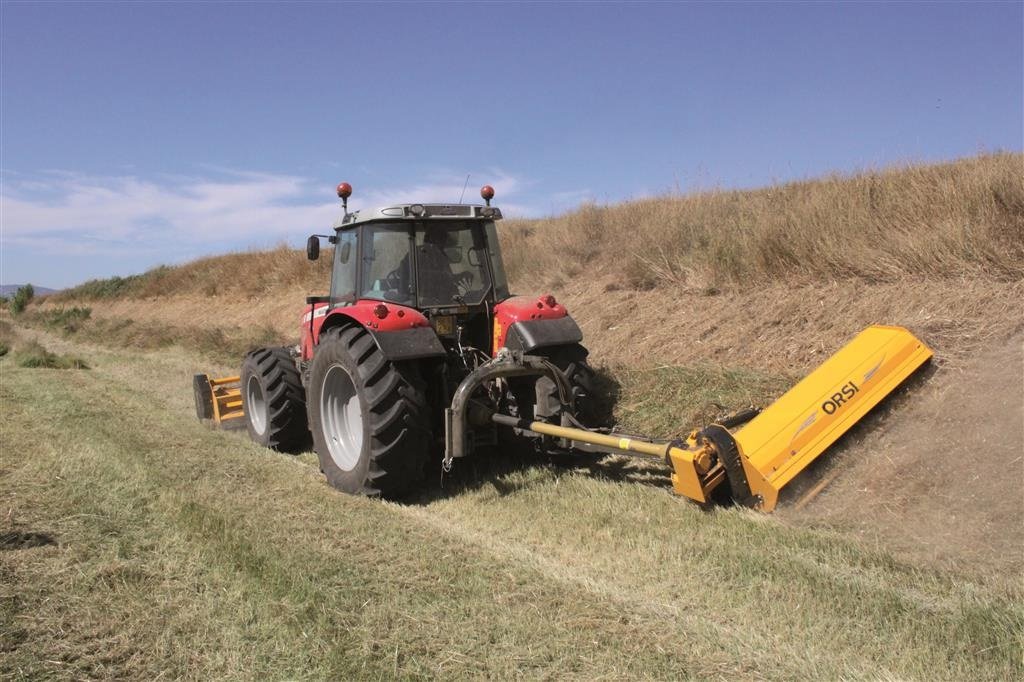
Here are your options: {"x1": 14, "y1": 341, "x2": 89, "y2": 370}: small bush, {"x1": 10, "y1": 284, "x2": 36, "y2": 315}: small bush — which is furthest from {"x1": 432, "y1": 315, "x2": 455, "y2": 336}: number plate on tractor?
{"x1": 10, "y1": 284, "x2": 36, "y2": 315}: small bush

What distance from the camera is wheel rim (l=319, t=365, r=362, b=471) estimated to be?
17.8 feet

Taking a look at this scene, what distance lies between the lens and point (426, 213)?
5531mm

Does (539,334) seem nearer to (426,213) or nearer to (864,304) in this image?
(426,213)

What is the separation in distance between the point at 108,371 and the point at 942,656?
1269cm

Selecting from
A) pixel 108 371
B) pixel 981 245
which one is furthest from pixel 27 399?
pixel 981 245

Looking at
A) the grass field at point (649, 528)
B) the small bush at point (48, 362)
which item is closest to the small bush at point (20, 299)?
the small bush at point (48, 362)

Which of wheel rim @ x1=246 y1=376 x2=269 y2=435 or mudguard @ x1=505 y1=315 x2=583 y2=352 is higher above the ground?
mudguard @ x1=505 y1=315 x2=583 y2=352

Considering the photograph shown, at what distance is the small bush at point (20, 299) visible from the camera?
31.7 metres

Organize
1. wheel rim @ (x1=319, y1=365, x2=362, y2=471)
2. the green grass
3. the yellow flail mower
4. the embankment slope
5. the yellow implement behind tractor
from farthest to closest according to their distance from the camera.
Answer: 1. the green grass
2. wheel rim @ (x1=319, y1=365, x2=362, y2=471)
3. the yellow flail mower
4. the yellow implement behind tractor
5. the embankment slope

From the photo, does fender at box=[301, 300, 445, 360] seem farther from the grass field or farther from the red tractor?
the grass field

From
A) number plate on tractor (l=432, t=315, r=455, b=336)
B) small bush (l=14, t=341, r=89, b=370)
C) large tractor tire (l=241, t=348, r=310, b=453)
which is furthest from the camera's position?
small bush (l=14, t=341, r=89, b=370)

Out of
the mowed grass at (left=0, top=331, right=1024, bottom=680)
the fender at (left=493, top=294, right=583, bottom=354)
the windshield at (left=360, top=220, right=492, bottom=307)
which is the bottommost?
the mowed grass at (left=0, top=331, right=1024, bottom=680)

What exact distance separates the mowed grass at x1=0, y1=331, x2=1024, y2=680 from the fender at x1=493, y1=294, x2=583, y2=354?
915 millimetres

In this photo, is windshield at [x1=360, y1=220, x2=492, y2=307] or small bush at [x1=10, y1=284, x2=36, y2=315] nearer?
windshield at [x1=360, y1=220, x2=492, y2=307]
